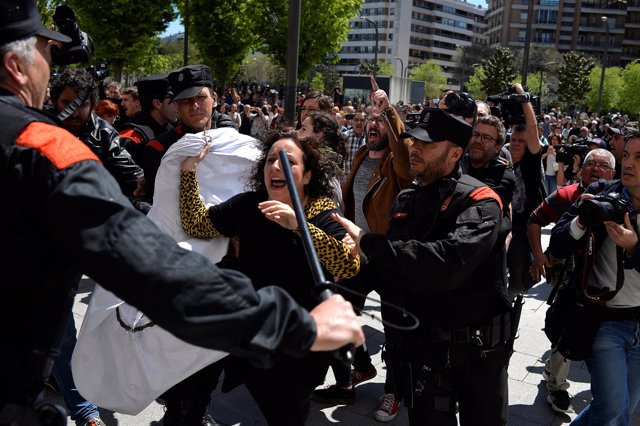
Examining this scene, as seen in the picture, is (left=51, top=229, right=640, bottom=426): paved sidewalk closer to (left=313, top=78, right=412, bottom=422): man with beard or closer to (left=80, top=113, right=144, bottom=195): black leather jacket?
(left=313, top=78, right=412, bottom=422): man with beard

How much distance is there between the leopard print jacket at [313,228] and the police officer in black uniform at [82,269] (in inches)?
60.6

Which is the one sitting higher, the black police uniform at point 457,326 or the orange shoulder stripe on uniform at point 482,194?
the orange shoulder stripe on uniform at point 482,194

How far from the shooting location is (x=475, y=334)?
302 cm

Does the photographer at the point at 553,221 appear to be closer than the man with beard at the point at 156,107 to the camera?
Yes

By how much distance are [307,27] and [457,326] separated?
2486cm

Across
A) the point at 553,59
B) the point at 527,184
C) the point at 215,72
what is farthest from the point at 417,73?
the point at 527,184

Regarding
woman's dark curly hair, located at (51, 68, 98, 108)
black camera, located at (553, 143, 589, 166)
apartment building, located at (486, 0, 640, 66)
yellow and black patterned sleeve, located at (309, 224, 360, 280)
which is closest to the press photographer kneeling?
yellow and black patterned sleeve, located at (309, 224, 360, 280)

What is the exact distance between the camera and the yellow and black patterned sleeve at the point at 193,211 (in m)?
3.62

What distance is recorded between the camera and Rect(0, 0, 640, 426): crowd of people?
59.6 inches

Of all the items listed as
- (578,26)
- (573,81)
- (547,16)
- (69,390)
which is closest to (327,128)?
(69,390)

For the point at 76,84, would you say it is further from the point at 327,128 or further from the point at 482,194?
the point at 482,194

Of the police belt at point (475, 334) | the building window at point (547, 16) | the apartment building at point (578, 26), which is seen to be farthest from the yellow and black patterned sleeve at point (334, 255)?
the building window at point (547, 16)

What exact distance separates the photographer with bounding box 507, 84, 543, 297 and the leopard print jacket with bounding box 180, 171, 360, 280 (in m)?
2.49

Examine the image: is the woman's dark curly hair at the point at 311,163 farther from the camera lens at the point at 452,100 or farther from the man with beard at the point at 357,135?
the man with beard at the point at 357,135
